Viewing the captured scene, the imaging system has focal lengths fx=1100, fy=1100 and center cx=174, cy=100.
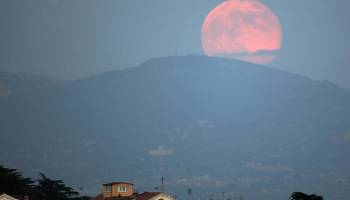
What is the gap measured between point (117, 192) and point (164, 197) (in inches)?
439

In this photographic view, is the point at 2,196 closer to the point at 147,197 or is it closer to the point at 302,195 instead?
the point at 147,197

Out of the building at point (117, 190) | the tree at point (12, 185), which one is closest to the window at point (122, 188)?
the building at point (117, 190)

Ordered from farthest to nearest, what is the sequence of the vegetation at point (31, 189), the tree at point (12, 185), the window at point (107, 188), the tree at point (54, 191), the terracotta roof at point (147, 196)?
the tree at point (54, 191), the vegetation at point (31, 189), the tree at point (12, 185), the window at point (107, 188), the terracotta roof at point (147, 196)

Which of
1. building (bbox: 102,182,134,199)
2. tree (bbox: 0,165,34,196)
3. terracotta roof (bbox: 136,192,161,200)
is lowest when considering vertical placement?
terracotta roof (bbox: 136,192,161,200)

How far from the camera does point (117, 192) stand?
126438 mm

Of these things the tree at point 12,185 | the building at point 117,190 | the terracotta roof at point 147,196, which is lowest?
the terracotta roof at point 147,196

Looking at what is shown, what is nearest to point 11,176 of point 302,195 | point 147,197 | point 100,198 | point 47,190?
point 47,190

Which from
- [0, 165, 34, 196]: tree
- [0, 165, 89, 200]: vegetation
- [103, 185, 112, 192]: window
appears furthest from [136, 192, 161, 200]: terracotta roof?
[0, 165, 34, 196]: tree

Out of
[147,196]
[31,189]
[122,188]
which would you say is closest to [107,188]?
[122,188]

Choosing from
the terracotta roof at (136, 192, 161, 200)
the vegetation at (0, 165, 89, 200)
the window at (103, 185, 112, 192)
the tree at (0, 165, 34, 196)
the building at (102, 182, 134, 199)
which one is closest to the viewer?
the terracotta roof at (136, 192, 161, 200)

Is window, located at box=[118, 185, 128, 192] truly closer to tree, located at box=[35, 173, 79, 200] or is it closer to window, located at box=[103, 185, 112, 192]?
window, located at box=[103, 185, 112, 192]

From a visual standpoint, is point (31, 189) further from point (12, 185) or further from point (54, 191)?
point (12, 185)

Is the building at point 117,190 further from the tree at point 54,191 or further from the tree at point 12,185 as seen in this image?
the tree at point 54,191

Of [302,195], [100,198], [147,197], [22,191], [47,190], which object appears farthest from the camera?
[47,190]
